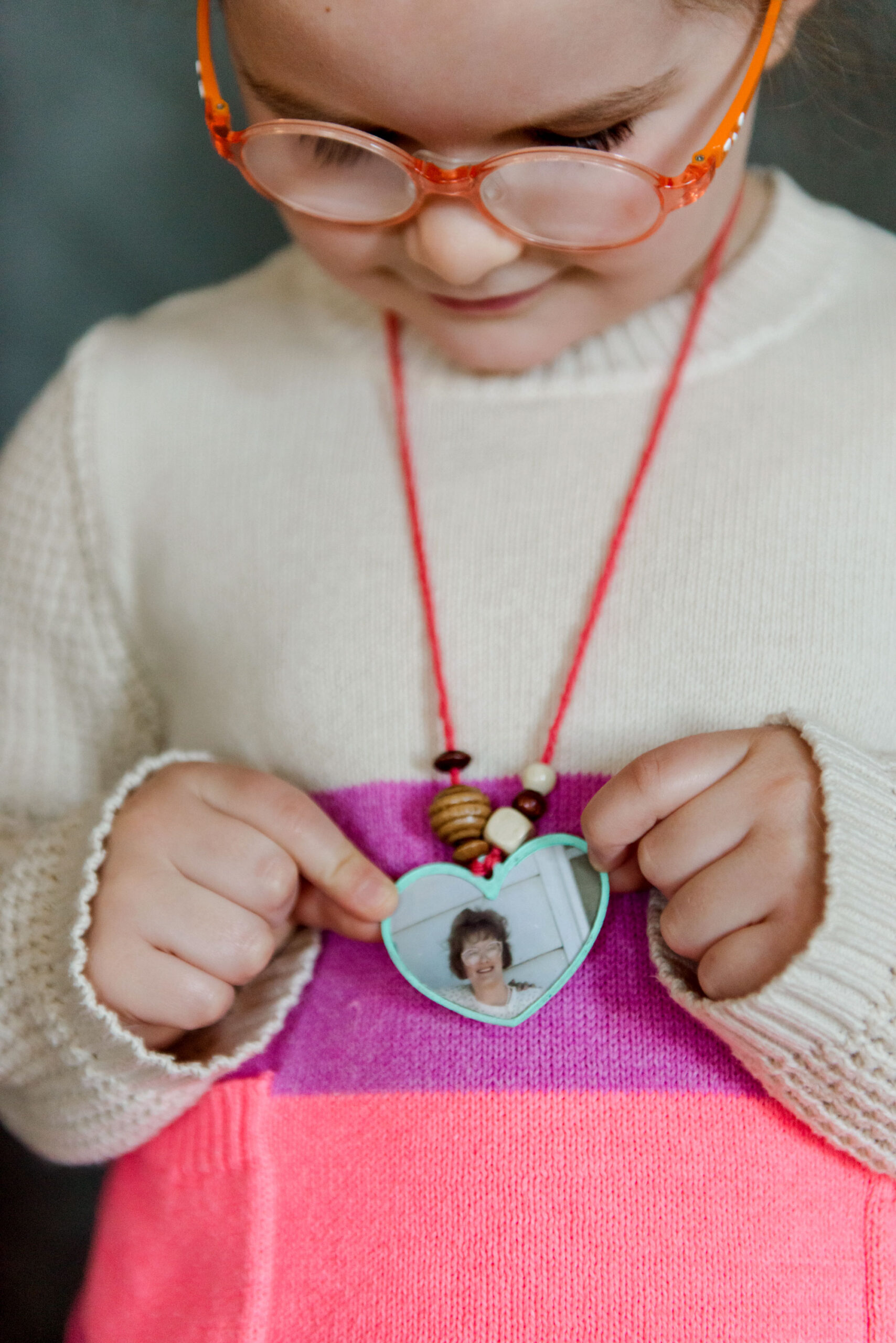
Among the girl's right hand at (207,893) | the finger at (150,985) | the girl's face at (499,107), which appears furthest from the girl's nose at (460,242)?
the finger at (150,985)

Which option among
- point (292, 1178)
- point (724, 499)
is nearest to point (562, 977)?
point (292, 1178)

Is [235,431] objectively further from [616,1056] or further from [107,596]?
[616,1056]

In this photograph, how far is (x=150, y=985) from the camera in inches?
27.9

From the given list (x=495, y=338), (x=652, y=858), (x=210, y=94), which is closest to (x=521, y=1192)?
(x=652, y=858)

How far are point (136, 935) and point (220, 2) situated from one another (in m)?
0.55

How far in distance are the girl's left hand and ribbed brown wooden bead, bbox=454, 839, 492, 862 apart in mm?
63

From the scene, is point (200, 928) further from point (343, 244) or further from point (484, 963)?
point (343, 244)

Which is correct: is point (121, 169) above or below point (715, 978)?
above

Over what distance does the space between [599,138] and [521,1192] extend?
1.87 feet

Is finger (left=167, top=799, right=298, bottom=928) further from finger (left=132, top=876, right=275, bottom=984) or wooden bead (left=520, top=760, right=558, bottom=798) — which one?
wooden bead (left=520, top=760, right=558, bottom=798)

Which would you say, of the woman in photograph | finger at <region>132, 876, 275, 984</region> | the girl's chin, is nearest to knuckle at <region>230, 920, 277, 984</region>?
finger at <region>132, 876, 275, 984</region>

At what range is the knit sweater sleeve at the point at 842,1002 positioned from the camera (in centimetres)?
61

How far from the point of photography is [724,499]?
78 centimetres

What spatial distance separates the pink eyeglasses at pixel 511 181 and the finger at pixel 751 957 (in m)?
0.39
